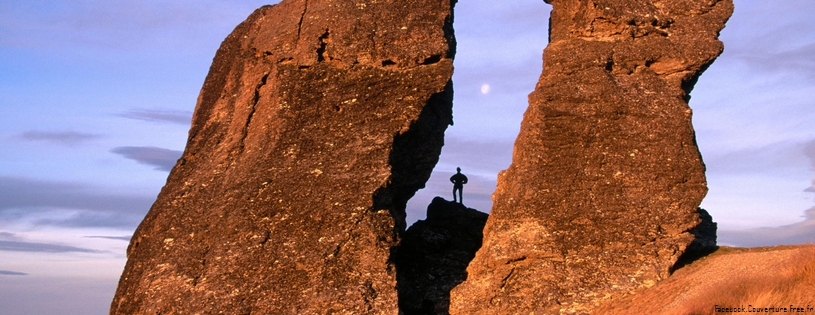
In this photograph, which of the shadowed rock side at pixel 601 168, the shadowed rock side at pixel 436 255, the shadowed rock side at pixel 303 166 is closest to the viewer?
the shadowed rock side at pixel 303 166

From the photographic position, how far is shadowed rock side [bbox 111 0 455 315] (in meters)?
15.2

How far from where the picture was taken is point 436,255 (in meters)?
18.2

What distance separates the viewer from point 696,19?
1838cm

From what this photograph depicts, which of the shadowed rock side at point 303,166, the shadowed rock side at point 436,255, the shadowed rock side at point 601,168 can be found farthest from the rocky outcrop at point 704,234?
the shadowed rock side at point 303,166

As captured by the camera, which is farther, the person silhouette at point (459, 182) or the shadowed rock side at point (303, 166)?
the person silhouette at point (459, 182)

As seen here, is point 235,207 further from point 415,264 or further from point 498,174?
point 498,174

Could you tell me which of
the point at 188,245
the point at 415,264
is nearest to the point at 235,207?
the point at 188,245

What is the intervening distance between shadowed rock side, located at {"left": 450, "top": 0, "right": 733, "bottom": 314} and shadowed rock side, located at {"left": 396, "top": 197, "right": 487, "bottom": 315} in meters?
0.76

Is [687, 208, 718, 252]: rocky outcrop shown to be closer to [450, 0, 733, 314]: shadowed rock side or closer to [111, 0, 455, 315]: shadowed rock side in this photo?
[450, 0, 733, 314]: shadowed rock side

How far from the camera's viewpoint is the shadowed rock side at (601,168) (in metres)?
15.4

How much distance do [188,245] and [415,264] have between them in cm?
440

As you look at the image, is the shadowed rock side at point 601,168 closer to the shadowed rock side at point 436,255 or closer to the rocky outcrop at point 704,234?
the shadowed rock side at point 436,255

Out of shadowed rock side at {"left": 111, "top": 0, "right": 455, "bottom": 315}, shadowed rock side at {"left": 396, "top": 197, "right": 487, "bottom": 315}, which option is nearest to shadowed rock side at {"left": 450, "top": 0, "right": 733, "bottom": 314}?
shadowed rock side at {"left": 396, "top": 197, "right": 487, "bottom": 315}

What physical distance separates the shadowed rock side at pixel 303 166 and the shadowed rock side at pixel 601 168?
6.39ft
